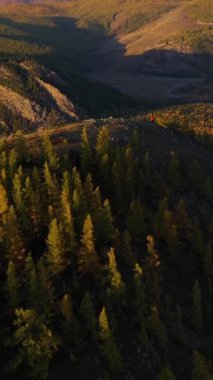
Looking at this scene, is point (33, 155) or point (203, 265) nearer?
point (203, 265)

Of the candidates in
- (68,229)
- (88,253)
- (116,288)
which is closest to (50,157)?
(68,229)

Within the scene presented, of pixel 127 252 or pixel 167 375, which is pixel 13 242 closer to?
Result: pixel 127 252

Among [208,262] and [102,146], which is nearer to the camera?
[208,262]

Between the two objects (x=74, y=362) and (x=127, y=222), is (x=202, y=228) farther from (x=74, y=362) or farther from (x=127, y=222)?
(x=74, y=362)

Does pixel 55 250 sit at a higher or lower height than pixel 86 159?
higher

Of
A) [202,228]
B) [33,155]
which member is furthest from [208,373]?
[33,155]

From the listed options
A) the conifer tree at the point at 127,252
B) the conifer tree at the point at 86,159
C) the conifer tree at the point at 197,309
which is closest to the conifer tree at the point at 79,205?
the conifer tree at the point at 127,252

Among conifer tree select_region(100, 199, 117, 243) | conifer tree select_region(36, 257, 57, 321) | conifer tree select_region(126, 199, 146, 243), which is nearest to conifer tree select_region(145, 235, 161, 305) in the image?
conifer tree select_region(126, 199, 146, 243)
